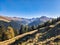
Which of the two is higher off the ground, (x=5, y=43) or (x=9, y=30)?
(x=9, y=30)

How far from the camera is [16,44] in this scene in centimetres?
10100

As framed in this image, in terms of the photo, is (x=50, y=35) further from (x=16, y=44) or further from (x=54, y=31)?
(x=16, y=44)

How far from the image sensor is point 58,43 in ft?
285

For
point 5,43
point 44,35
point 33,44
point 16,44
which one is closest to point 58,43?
point 33,44

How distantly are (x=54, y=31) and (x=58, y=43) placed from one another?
2586 cm

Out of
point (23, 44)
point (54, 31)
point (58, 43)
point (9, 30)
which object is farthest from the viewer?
point (9, 30)

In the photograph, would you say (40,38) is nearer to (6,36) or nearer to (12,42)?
(12,42)

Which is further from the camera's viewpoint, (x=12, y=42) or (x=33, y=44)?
(x=12, y=42)

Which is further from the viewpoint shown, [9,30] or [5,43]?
[9,30]

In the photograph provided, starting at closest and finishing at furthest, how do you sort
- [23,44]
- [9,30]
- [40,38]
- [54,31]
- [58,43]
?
[58,43] → [23,44] → [40,38] → [54,31] → [9,30]

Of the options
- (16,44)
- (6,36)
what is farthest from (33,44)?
(6,36)

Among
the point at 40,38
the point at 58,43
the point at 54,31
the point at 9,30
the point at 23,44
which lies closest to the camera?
the point at 58,43

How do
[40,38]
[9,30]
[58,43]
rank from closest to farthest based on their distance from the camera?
[58,43] → [40,38] → [9,30]

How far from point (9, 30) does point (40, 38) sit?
3011cm
